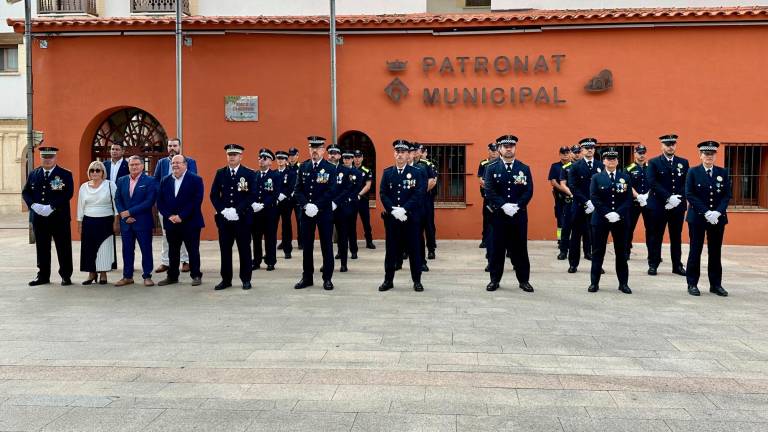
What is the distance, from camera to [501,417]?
4.14m

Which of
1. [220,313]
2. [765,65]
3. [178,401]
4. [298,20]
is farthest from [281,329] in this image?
[765,65]

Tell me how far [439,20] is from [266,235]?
658 centimetres

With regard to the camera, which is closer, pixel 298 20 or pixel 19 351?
pixel 19 351

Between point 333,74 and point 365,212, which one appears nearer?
point 365,212

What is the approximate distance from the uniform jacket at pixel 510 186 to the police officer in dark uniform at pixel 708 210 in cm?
213

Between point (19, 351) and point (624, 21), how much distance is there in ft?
42.3

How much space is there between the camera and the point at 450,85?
14391mm

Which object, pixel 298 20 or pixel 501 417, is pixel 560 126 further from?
pixel 501 417

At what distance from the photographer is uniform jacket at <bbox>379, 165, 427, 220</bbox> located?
28.6ft

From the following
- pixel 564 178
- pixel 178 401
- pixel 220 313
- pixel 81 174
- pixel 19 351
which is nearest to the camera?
pixel 178 401

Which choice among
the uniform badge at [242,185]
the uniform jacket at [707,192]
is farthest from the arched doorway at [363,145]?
the uniform jacket at [707,192]

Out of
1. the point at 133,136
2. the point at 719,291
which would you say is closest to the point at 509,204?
the point at 719,291

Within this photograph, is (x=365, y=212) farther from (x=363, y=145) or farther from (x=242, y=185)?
(x=242, y=185)

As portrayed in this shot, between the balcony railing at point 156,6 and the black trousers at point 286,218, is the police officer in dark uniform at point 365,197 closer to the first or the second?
the black trousers at point 286,218
